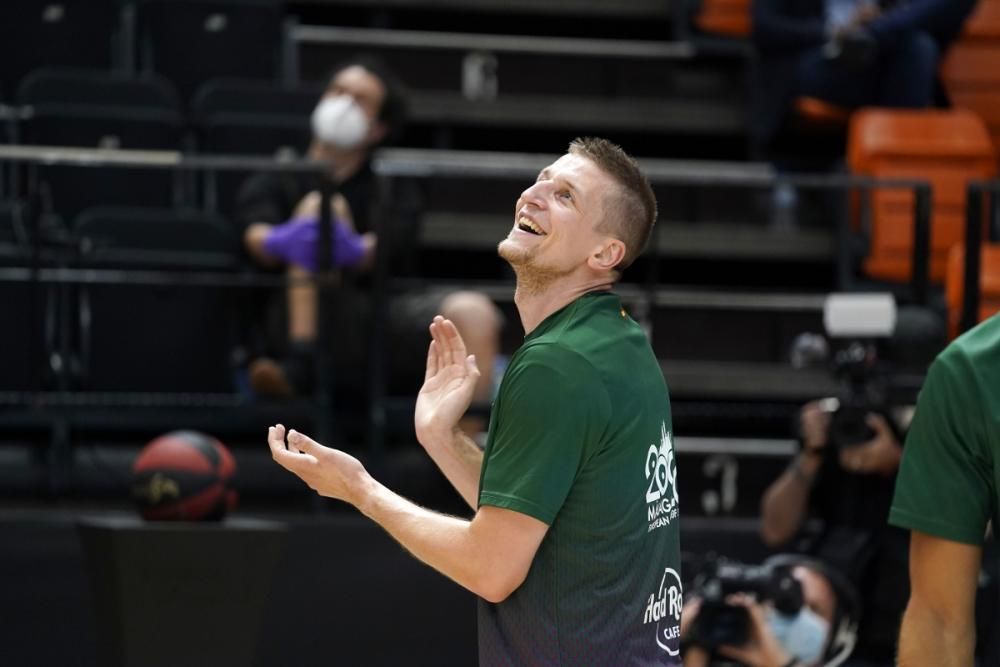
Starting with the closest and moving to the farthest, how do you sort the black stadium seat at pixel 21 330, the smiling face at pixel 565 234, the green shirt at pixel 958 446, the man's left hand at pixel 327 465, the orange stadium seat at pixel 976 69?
the green shirt at pixel 958 446 < the man's left hand at pixel 327 465 < the smiling face at pixel 565 234 < the black stadium seat at pixel 21 330 < the orange stadium seat at pixel 976 69

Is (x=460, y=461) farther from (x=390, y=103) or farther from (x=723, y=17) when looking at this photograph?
(x=723, y=17)

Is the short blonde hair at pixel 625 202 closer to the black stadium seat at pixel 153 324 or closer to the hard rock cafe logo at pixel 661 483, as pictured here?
the hard rock cafe logo at pixel 661 483

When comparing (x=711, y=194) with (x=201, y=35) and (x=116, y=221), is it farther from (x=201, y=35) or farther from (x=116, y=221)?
(x=116, y=221)

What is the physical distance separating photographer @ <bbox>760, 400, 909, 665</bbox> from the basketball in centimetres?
171

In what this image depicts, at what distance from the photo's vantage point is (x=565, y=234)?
8.43 feet

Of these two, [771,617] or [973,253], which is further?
[973,253]

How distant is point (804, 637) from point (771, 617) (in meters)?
0.13

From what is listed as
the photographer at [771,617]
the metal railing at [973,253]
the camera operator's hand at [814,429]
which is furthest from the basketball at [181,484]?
the metal railing at [973,253]

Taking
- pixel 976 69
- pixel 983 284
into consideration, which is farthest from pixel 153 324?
pixel 976 69

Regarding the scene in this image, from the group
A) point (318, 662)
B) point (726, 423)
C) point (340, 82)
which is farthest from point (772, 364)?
point (318, 662)

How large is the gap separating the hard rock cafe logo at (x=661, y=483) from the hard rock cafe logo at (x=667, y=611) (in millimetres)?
83

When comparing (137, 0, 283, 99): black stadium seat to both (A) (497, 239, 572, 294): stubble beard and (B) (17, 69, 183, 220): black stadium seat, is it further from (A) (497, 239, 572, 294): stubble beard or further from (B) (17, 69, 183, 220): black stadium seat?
(A) (497, 239, 572, 294): stubble beard

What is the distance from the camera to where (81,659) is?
5012mm

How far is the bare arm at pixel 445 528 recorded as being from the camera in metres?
2.35
